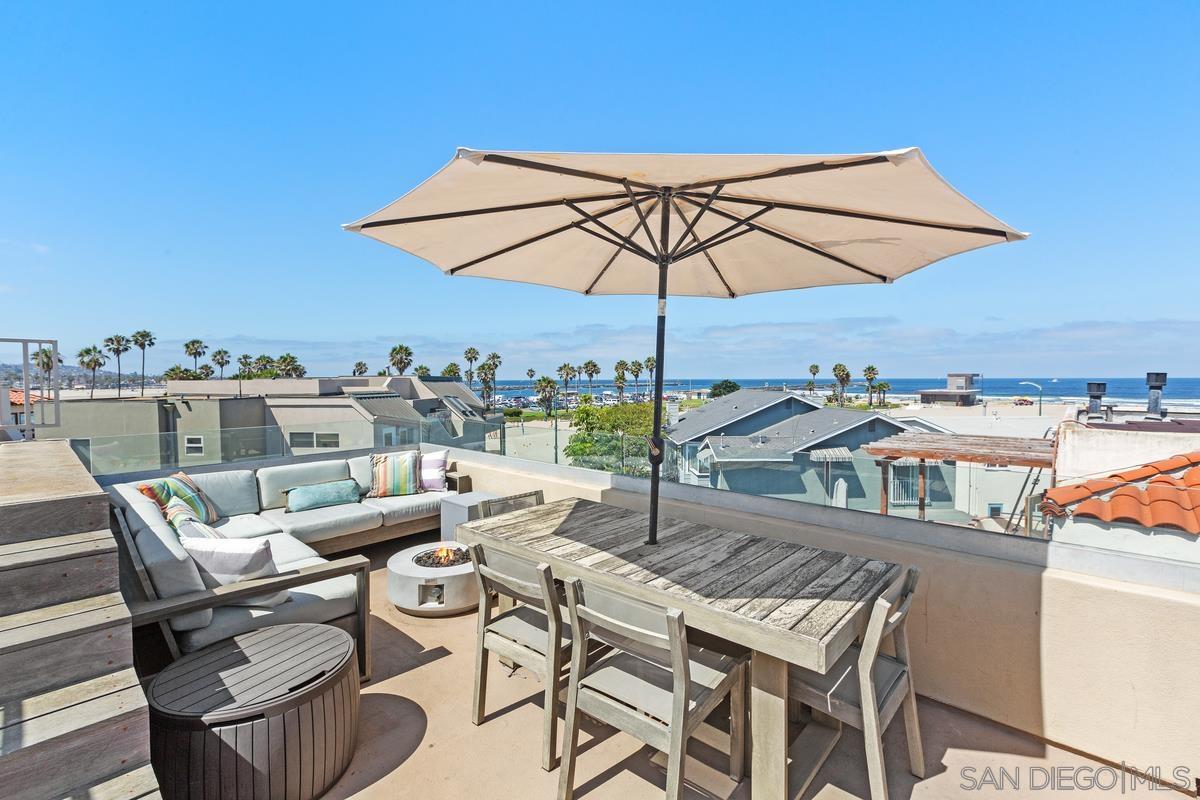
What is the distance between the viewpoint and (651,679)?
1.99 m

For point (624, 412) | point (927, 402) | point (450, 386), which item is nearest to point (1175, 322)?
point (927, 402)

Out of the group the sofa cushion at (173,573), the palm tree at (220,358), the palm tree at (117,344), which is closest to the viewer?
the sofa cushion at (173,573)

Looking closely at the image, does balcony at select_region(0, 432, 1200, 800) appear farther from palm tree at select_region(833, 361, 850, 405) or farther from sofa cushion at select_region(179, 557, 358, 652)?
palm tree at select_region(833, 361, 850, 405)

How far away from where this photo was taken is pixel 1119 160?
11.5m

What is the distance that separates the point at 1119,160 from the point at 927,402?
99.0 feet

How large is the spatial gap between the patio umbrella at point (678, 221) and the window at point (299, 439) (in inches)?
128

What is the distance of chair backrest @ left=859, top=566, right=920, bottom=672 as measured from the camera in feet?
5.57

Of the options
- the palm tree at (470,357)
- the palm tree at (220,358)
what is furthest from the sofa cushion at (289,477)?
the palm tree at (220,358)

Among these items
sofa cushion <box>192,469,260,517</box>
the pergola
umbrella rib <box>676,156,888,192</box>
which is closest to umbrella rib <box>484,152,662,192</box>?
umbrella rib <box>676,156,888,192</box>

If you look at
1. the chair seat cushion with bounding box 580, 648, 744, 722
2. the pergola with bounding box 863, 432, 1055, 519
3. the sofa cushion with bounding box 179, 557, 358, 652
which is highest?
the pergola with bounding box 863, 432, 1055, 519

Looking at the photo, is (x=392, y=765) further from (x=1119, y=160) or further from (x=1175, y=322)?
(x=1175, y=322)

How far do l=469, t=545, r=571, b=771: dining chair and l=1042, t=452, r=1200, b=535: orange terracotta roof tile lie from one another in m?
2.48

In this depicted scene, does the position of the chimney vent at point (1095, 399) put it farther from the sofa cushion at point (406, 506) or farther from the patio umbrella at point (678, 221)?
the sofa cushion at point (406, 506)

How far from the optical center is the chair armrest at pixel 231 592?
210 cm
